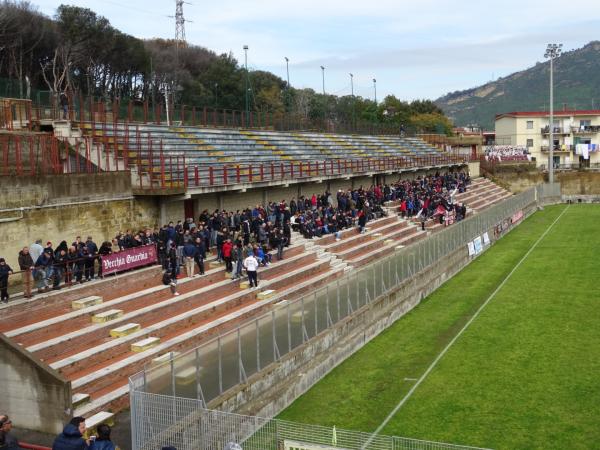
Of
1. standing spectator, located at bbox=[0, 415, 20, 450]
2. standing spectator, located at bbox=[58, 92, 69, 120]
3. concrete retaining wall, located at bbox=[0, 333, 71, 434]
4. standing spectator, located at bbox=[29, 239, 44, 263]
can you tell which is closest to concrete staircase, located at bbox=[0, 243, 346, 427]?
concrete retaining wall, located at bbox=[0, 333, 71, 434]

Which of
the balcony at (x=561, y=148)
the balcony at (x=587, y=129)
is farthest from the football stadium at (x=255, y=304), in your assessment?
the balcony at (x=587, y=129)

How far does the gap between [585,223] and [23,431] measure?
42.3 m

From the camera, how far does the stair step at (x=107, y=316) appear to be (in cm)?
1661

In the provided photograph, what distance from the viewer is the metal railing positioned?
11.8 m

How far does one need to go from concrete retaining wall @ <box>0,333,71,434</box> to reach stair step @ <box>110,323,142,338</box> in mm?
3517

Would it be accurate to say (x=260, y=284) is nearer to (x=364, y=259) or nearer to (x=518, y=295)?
(x=364, y=259)

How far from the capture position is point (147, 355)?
15.4 m

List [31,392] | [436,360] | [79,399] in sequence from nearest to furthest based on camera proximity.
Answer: [31,392], [79,399], [436,360]

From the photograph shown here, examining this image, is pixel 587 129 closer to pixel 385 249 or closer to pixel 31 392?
pixel 385 249

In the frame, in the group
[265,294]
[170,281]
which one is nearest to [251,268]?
[265,294]

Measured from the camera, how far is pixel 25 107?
2536cm

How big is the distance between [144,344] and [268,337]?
127 inches

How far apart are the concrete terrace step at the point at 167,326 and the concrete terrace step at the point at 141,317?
0.83 feet

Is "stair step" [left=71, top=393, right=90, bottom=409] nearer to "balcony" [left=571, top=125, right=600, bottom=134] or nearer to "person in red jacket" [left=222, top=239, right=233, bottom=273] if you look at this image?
"person in red jacket" [left=222, top=239, right=233, bottom=273]
